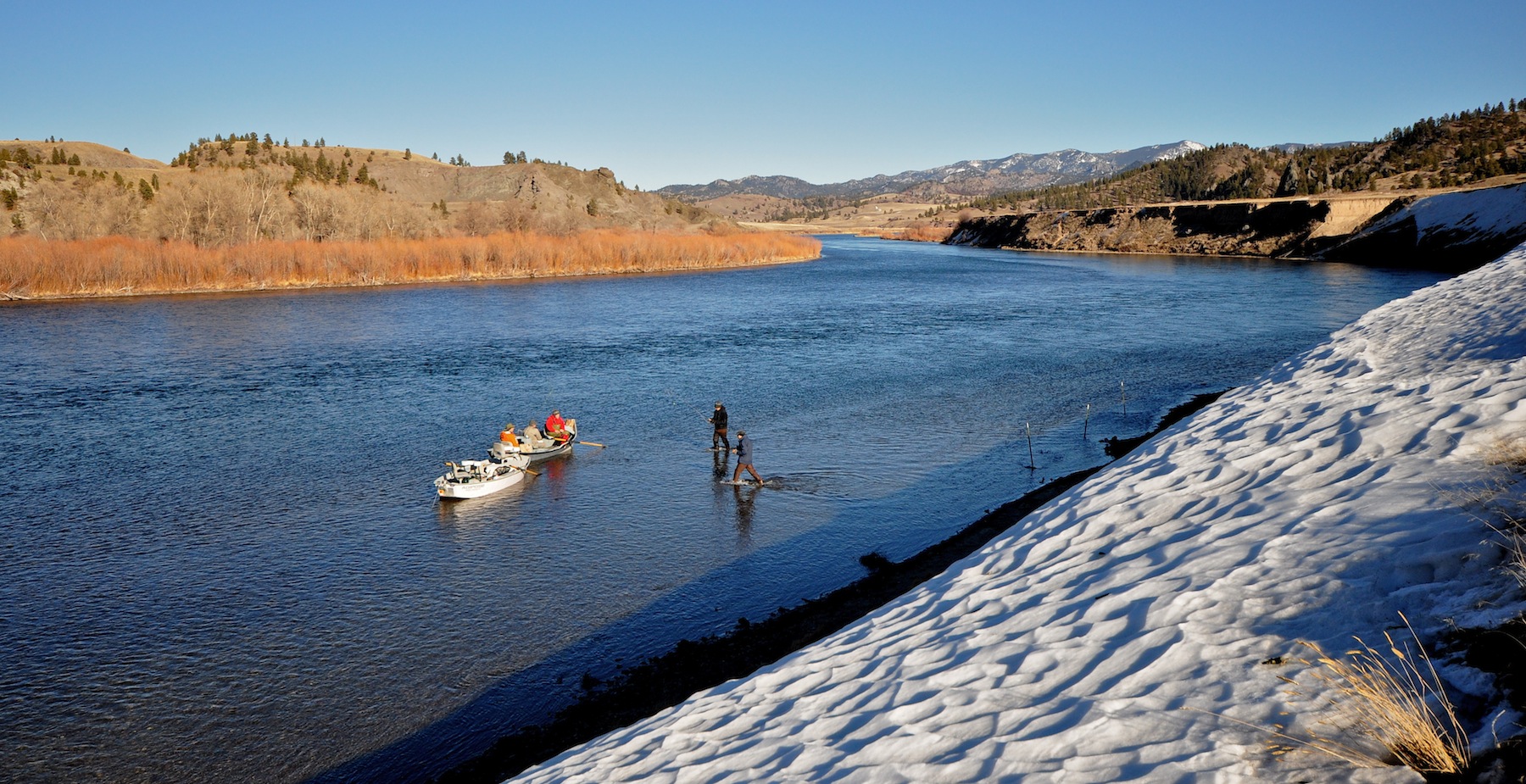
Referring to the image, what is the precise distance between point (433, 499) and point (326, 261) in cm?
6493

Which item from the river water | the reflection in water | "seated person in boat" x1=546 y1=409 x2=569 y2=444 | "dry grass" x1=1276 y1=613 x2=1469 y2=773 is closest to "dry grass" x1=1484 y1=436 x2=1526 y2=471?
"dry grass" x1=1276 y1=613 x2=1469 y2=773

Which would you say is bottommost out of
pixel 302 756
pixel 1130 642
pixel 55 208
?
pixel 302 756

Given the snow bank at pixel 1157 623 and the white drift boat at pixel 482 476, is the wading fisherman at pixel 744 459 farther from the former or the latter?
the snow bank at pixel 1157 623

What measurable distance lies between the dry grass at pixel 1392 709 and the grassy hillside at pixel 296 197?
309ft

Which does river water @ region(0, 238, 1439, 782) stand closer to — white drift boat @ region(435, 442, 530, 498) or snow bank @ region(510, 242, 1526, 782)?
white drift boat @ region(435, 442, 530, 498)

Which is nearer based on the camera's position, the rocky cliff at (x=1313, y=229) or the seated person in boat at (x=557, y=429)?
the seated person in boat at (x=557, y=429)

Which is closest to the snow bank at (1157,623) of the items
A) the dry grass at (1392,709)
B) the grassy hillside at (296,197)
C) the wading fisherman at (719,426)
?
the dry grass at (1392,709)

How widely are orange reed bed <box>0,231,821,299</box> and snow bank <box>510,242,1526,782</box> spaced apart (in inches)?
2954

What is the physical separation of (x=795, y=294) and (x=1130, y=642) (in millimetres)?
62889

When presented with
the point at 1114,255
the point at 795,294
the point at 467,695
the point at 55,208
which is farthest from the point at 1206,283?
the point at 55,208

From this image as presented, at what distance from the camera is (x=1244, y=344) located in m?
38.2

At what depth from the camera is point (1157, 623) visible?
604 cm

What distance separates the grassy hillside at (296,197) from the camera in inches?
3285

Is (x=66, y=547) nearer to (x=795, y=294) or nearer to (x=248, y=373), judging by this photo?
(x=248, y=373)
